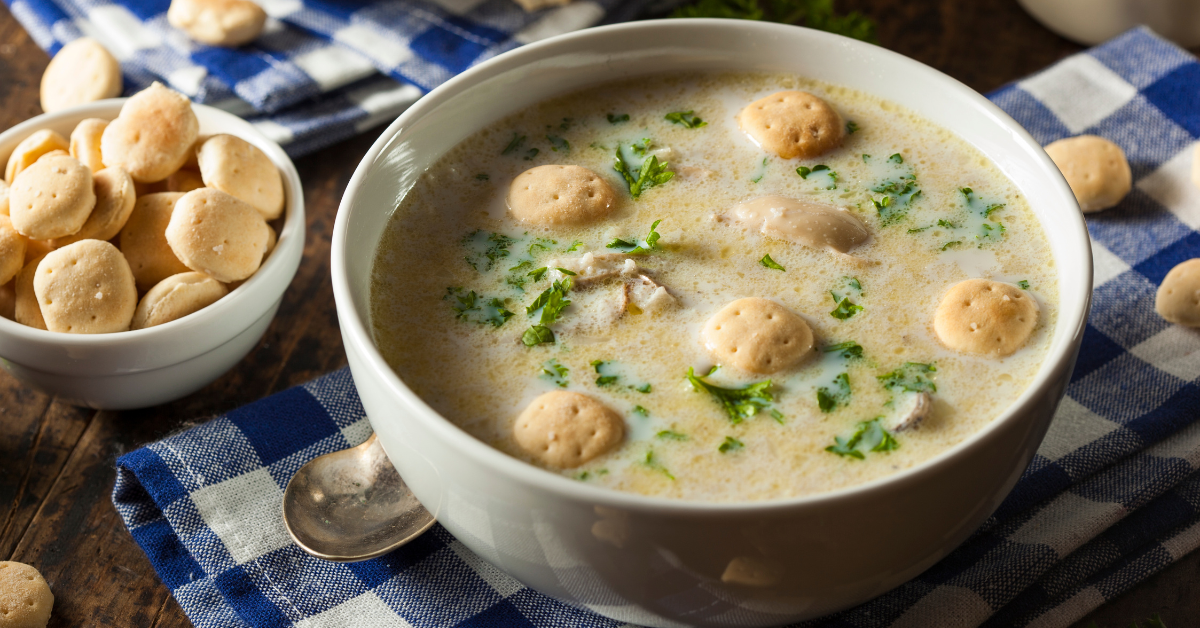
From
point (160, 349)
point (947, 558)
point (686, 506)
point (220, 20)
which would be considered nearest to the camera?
point (686, 506)

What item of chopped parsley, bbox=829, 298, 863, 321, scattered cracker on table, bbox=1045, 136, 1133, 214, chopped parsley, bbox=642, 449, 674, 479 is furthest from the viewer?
scattered cracker on table, bbox=1045, 136, 1133, 214

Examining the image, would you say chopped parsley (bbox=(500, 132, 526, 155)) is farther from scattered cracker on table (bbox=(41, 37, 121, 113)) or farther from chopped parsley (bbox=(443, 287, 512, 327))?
scattered cracker on table (bbox=(41, 37, 121, 113))

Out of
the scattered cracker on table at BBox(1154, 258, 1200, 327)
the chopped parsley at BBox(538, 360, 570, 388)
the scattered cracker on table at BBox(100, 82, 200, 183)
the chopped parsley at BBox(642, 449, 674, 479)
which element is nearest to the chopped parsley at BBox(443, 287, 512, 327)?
the chopped parsley at BBox(538, 360, 570, 388)

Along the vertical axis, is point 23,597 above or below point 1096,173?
below

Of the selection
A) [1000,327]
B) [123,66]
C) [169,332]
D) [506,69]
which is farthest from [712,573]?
[123,66]

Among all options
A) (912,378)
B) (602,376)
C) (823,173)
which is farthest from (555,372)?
(823,173)

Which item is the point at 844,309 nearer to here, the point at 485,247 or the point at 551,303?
the point at 551,303

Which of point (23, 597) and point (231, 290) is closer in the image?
point (23, 597)
